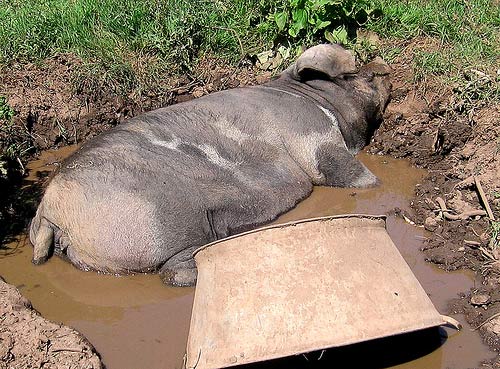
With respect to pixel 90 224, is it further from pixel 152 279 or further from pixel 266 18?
pixel 266 18

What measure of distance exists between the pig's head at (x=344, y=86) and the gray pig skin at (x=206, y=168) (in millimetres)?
10

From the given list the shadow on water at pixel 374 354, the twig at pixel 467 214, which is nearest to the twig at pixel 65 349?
the shadow on water at pixel 374 354

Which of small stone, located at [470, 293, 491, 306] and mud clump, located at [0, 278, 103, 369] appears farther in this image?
small stone, located at [470, 293, 491, 306]

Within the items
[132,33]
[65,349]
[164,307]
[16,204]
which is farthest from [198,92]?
[65,349]

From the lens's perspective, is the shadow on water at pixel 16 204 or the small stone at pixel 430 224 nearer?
the small stone at pixel 430 224

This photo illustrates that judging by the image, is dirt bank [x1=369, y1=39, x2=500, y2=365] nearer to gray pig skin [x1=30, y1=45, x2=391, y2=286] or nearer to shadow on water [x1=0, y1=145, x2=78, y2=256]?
gray pig skin [x1=30, y1=45, x2=391, y2=286]

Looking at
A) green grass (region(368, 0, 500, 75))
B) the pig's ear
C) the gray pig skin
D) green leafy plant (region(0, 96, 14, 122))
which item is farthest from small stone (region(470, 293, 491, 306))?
green leafy plant (region(0, 96, 14, 122))

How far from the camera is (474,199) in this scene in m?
5.25

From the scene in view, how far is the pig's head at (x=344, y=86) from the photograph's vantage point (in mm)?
6312

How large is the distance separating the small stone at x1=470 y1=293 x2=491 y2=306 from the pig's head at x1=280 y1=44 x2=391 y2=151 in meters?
2.37

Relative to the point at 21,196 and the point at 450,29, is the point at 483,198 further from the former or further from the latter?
the point at 21,196

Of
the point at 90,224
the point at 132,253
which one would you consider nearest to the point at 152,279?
the point at 132,253

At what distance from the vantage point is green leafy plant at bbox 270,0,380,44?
23.7 feet

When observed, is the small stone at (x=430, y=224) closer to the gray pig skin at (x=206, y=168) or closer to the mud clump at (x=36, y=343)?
the gray pig skin at (x=206, y=168)
